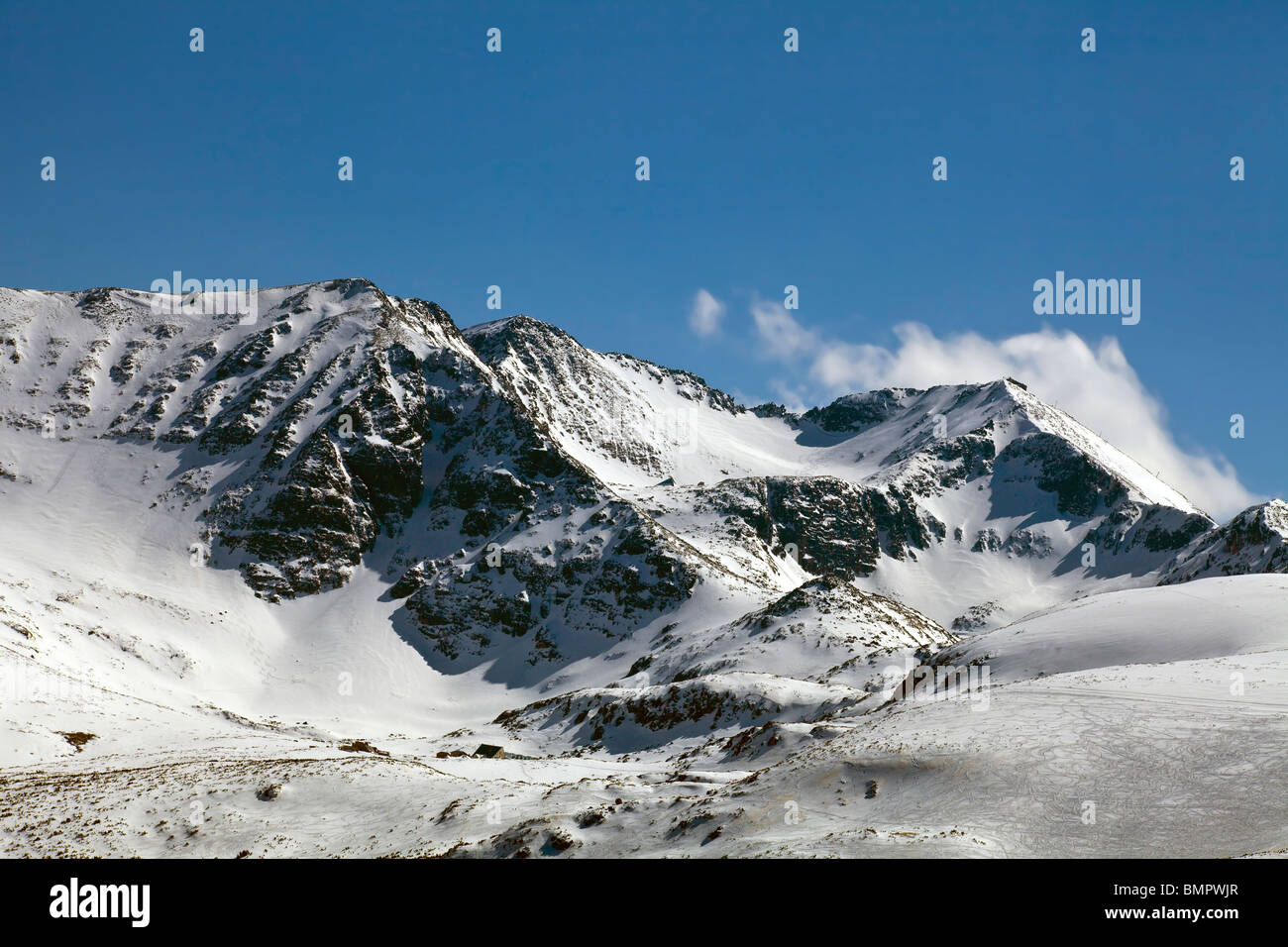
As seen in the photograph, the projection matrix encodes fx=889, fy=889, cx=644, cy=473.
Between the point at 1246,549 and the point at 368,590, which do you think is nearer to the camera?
the point at 1246,549

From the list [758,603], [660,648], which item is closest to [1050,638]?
[660,648]

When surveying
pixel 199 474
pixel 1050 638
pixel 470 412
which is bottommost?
pixel 1050 638

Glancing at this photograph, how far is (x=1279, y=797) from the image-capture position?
2578 centimetres

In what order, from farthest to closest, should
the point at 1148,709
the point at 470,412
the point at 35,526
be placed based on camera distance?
the point at 470,412
the point at 35,526
the point at 1148,709

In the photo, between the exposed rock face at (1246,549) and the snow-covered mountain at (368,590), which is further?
the exposed rock face at (1246,549)

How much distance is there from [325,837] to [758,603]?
10964cm

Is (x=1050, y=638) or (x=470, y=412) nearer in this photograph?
(x=1050, y=638)

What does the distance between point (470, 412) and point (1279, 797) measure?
6890 inches

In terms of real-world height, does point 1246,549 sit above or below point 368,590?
above

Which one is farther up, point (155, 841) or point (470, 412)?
point (470, 412)

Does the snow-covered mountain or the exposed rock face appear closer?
the snow-covered mountain
